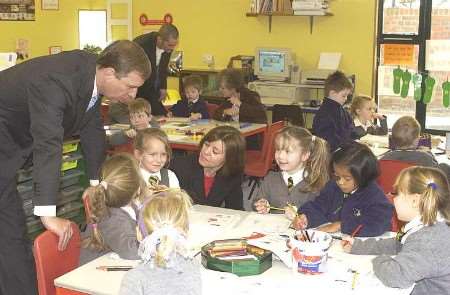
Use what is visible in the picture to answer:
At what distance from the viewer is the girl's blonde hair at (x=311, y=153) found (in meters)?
3.12

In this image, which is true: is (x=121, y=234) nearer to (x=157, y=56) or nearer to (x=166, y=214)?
(x=166, y=214)

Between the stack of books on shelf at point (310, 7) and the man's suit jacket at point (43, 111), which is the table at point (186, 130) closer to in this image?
the stack of books on shelf at point (310, 7)

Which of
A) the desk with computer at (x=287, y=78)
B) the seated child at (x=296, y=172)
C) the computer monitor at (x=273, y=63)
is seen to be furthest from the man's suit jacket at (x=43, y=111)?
the computer monitor at (x=273, y=63)

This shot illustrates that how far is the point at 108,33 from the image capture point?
912cm

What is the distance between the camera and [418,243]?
2090 millimetres

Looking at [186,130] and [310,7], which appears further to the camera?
[310,7]

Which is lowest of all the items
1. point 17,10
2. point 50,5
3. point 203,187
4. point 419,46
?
point 203,187

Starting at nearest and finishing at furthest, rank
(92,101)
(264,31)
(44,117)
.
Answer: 1. (44,117)
2. (92,101)
3. (264,31)

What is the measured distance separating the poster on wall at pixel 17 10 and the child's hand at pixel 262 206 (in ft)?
20.1

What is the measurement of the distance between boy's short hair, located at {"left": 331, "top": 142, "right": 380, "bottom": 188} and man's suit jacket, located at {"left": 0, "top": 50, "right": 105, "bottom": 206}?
3.77ft

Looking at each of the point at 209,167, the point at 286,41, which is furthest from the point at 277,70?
the point at 209,167

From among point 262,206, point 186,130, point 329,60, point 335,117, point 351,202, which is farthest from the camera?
point 329,60

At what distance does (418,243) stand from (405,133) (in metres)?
2.28

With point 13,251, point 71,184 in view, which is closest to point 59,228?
point 13,251
